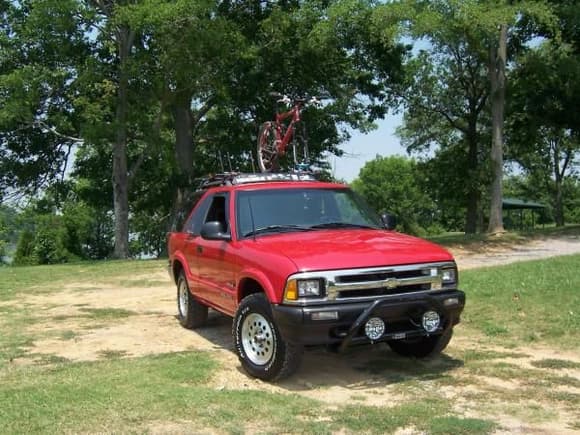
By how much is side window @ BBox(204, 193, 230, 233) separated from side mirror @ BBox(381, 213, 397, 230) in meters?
1.73

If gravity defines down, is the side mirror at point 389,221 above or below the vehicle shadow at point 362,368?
above

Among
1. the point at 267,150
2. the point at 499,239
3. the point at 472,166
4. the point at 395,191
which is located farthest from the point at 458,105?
the point at 395,191

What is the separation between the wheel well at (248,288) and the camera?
640cm

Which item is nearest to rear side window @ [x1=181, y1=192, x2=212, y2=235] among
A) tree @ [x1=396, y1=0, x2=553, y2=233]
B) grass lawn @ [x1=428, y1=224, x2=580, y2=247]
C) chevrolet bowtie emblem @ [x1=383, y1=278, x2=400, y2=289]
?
chevrolet bowtie emblem @ [x1=383, y1=278, x2=400, y2=289]

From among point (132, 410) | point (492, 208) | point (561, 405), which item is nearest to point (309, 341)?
point (132, 410)

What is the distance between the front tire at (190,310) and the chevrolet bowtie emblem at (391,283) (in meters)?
3.26

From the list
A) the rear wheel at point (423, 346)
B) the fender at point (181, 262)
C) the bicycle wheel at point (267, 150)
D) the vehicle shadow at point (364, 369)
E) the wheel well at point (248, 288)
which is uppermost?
the bicycle wheel at point (267, 150)

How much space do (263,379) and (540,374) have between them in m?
2.45

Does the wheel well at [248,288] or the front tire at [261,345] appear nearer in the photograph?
the front tire at [261,345]

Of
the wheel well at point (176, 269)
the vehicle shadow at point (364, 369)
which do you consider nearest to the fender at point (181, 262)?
the wheel well at point (176, 269)

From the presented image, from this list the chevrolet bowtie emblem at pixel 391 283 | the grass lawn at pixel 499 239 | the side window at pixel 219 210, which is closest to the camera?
the chevrolet bowtie emblem at pixel 391 283

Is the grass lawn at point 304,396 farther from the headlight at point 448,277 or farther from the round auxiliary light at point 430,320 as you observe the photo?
the headlight at point 448,277

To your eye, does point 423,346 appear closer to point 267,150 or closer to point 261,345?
point 261,345

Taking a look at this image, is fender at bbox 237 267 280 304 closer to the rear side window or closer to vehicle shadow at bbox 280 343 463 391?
vehicle shadow at bbox 280 343 463 391
